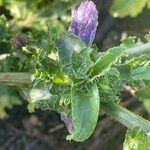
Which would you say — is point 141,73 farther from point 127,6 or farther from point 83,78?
point 127,6

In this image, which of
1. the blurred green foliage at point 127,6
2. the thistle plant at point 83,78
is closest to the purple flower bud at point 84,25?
the thistle plant at point 83,78

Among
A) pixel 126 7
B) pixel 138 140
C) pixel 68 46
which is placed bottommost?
pixel 126 7

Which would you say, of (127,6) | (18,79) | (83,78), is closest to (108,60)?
(83,78)

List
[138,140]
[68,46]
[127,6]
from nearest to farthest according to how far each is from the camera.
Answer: [138,140] → [68,46] → [127,6]

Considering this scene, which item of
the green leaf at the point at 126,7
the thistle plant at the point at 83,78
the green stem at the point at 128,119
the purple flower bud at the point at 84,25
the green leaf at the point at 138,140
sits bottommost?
the green leaf at the point at 126,7

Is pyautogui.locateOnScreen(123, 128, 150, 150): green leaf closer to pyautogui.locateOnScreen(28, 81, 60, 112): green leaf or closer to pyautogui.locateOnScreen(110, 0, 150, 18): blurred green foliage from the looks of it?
pyautogui.locateOnScreen(28, 81, 60, 112): green leaf

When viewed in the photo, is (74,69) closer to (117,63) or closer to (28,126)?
(117,63)

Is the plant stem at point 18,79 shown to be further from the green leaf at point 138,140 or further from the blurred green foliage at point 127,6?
the blurred green foliage at point 127,6
